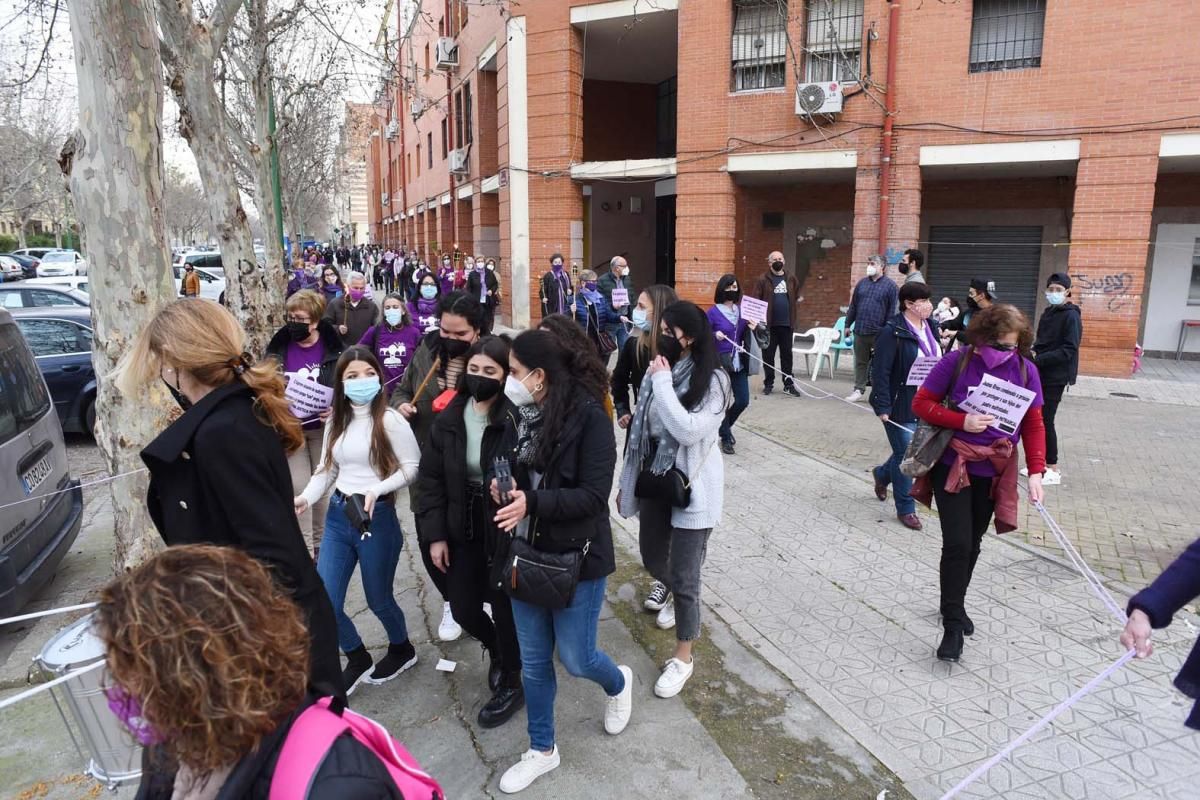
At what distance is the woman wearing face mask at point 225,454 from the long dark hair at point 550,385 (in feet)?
2.95

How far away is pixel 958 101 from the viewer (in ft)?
44.8

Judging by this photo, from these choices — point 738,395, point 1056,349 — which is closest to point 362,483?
point 738,395

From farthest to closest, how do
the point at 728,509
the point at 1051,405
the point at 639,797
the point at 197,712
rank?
the point at 1051,405, the point at 728,509, the point at 639,797, the point at 197,712

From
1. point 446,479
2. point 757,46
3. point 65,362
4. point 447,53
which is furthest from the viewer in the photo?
point 447,53

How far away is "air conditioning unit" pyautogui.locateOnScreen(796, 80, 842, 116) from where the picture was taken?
14.1 m

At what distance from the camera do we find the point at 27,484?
15.5 ft

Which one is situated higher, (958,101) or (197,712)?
(958,101)

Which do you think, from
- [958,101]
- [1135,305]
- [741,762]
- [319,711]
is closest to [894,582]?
[741,762]

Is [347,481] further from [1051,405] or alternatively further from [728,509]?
[1051,405]

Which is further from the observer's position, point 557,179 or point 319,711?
point 557,179

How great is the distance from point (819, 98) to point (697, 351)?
1234cm

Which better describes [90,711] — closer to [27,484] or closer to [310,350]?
[27,484]

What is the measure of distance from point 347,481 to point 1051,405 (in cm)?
629

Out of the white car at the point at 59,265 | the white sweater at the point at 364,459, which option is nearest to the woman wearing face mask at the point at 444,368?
the white sweater at the point at 364,459
